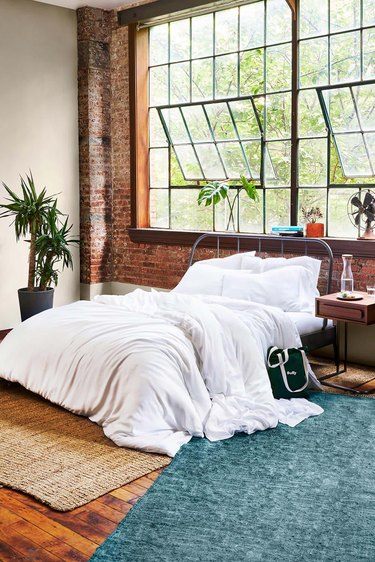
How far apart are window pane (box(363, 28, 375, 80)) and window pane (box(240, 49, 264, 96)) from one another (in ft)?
3.79

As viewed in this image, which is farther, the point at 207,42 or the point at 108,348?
the point at 207,42

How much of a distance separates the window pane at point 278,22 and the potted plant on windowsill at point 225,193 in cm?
138

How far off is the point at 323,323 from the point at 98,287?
3.48 metres

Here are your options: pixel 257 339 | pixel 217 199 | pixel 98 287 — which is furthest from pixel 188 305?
pixel 98 287

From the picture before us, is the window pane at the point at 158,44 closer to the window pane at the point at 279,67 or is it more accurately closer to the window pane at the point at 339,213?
the window pane at the point at 279,67

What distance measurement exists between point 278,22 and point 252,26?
0.34 meters

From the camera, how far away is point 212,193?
7.27m

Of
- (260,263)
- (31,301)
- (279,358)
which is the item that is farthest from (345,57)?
(31,301)

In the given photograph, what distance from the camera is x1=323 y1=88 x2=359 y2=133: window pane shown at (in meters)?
6.40

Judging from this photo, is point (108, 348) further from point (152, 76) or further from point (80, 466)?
point (152, 76)

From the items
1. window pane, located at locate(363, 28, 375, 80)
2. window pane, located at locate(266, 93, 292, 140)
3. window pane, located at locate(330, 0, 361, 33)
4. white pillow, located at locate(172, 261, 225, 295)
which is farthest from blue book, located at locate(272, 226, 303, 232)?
window pane, located at locate(330, 0, 361, 33)

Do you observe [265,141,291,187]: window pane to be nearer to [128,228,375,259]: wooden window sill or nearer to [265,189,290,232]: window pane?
[265,189,290,232]: window pane

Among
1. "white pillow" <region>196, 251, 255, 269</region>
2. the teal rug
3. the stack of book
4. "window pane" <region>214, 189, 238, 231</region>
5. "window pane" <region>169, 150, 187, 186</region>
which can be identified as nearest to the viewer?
the teal rug

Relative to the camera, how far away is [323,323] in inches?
231
